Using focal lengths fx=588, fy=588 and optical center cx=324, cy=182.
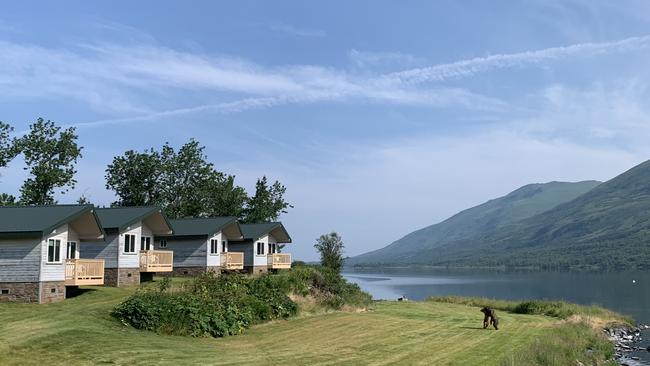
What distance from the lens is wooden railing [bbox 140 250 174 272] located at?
128ft

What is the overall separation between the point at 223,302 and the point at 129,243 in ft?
42.9

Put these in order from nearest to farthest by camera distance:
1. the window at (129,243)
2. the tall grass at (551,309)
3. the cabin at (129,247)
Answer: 1. the cabin at (129,247)
2. the window at (129,243)
3. the tall grass at (551,309)

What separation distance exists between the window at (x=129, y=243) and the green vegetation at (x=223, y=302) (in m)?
7.98

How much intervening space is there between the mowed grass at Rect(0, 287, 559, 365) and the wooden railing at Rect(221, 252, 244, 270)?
15976mm

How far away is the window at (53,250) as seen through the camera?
28547mm

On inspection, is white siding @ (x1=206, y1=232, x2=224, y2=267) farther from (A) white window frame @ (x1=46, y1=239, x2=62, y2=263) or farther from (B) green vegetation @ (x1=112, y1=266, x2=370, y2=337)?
(A) white window frame @ (x1=46, y1=239, x2=62, y2=263)

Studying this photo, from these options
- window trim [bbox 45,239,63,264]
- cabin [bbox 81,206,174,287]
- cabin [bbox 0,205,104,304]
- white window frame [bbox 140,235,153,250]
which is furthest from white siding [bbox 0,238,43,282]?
white window frame [bbox 140,235,153,250]

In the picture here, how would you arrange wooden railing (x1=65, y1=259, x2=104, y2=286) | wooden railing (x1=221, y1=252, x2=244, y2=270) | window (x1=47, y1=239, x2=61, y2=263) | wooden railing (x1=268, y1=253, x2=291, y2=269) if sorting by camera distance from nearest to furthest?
window (x1=47, y1=239, x2=61, y2=263), wooden railing (x1=65, y1=259, x2=104, y2=286), wooden railing (x1=221, y1=252, x2=244, y2=270), wooden railing (x1=268, y1=253, x2=291, y2=269)

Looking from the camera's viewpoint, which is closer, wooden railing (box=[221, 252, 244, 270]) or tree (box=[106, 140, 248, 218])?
wooden railing (box=[221, 252, 244, 270])

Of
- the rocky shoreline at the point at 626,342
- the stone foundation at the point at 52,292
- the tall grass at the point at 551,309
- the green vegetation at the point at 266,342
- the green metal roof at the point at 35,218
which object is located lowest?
the rocky shoreline at the point at 626,342

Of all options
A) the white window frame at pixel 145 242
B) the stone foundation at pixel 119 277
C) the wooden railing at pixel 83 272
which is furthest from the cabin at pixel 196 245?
the wooden railing at pixel 83 272

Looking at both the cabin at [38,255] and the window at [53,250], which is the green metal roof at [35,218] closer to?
the cabin at [38,255]

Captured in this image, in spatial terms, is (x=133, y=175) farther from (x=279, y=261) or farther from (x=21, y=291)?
(x=21, y=291)

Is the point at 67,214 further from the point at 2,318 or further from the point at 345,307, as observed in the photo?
the point at 345,307
